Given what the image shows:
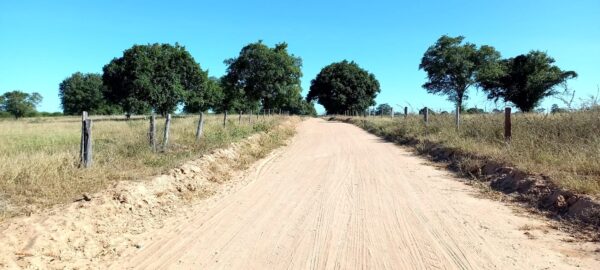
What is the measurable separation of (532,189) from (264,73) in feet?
132

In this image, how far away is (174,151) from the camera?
1202cm

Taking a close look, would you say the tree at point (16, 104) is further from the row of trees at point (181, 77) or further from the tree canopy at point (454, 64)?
the tree canopy at point (454, 64)

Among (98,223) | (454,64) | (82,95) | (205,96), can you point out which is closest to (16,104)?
(82,95)

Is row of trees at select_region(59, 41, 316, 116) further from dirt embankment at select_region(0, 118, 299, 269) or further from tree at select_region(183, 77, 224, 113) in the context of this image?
dirt embankment at select_region(0, 118, 299, 269)

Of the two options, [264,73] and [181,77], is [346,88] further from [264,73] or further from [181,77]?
[181,77]

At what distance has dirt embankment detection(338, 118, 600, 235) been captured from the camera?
20.2 feet

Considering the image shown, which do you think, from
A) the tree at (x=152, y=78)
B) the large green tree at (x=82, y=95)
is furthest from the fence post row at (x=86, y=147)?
the large green tree at (x=82, y=95)

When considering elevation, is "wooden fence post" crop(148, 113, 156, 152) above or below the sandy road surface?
above

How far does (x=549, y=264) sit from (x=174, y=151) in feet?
32.4

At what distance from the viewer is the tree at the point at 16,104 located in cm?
8788

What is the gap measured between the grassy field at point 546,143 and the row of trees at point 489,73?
126 feet

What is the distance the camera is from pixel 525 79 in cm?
5134

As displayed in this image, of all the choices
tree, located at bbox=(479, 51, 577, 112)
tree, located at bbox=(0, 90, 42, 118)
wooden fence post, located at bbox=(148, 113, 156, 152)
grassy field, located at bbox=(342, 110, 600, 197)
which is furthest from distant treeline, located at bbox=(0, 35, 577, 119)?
tree, located at bbox=(0, 90, 42, 118)

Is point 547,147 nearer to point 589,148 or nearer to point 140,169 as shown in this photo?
point 589,148
